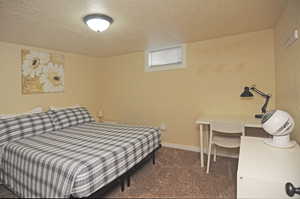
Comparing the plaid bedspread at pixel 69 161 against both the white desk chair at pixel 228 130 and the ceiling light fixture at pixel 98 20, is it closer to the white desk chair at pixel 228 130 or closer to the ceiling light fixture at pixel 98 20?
the white desk chair at pixel 228 130

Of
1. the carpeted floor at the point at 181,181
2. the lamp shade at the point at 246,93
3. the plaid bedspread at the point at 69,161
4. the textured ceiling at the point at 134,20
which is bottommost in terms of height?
the carpeted floor at the point at 181,181

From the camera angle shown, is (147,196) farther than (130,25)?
No

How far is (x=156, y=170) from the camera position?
8.07ft

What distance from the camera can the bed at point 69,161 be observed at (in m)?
1.41

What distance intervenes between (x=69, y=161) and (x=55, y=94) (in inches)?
91.3

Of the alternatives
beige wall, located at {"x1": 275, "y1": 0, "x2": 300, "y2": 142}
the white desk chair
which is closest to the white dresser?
beige wall, located at {"x1": 275, "y1": 0, "x2": 300, "y2": 142}

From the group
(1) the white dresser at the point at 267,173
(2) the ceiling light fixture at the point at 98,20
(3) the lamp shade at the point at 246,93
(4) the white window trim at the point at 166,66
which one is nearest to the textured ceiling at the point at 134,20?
(2) the ceiling light fixture at the point at 98,20

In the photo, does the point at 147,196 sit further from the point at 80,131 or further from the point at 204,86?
the point at 204,86

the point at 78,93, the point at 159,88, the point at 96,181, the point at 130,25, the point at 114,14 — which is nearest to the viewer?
the point at 96,181

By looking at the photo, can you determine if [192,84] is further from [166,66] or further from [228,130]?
[228,130]

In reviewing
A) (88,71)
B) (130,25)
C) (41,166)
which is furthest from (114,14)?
(88,71)

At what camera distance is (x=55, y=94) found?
3.33 meters

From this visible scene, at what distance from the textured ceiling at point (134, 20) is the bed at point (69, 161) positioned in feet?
4.98

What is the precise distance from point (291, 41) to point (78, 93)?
3842 millimetres
